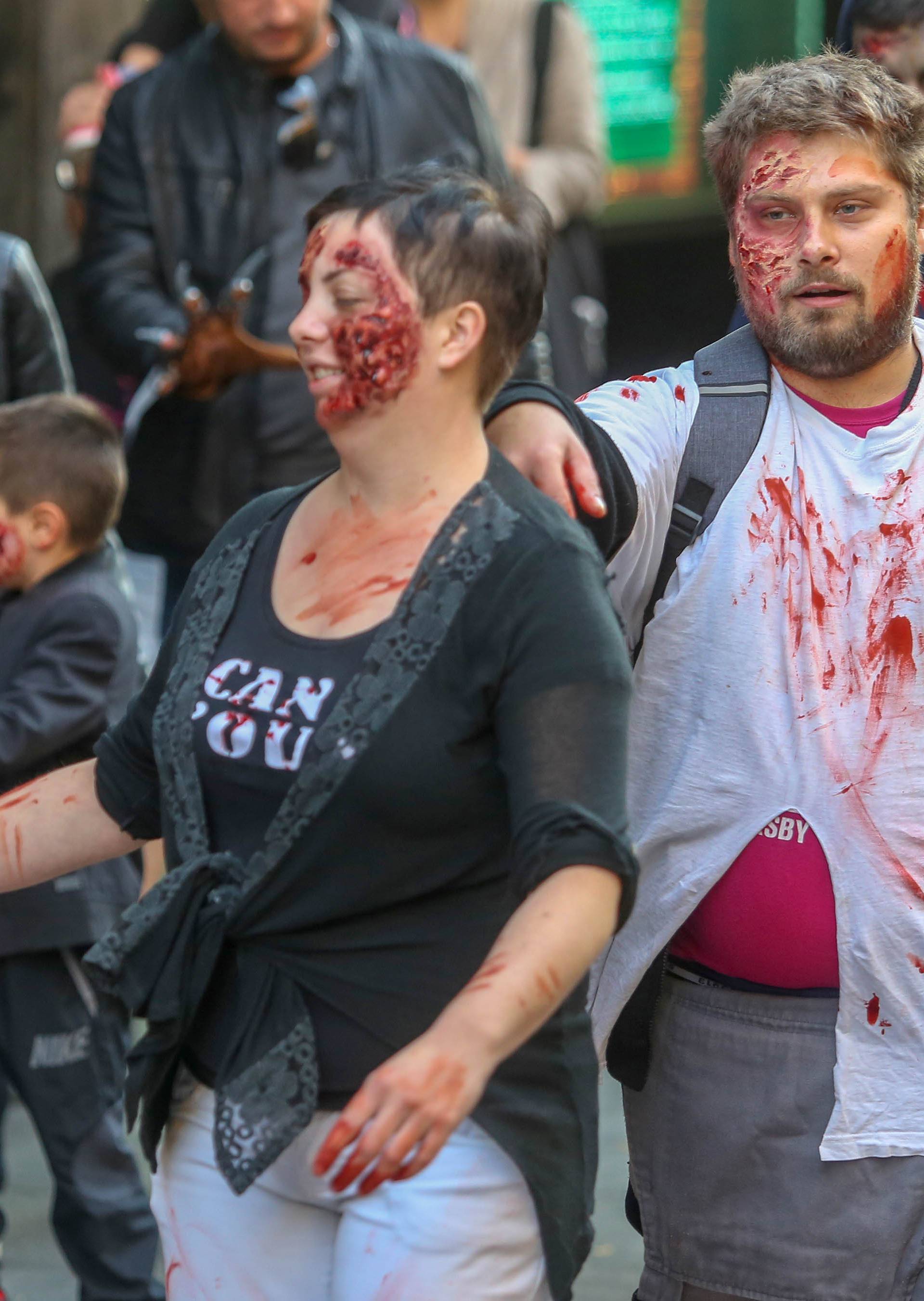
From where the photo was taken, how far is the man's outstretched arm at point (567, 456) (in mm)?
2295

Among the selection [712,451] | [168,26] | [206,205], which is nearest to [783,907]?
[712,451]

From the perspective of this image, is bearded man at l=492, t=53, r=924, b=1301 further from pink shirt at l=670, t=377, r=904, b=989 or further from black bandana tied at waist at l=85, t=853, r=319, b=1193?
black bandana tied at waist at l=85, t=853, r=319, b=1193

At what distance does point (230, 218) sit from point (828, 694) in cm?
265

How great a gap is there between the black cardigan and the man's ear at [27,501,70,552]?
Answer: 171 cm

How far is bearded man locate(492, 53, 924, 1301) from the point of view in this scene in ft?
8.53

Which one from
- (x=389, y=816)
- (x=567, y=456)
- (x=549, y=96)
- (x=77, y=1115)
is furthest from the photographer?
(x=549, y=96)

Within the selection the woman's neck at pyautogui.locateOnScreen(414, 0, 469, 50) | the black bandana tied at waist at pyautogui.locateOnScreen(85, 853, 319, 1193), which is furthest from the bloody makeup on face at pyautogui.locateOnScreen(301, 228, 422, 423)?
the woman's neck at pyautogui.locateOnScreen(414, 0, 469, 50)

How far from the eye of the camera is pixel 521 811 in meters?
2.00

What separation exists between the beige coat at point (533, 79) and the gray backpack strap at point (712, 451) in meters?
3.46

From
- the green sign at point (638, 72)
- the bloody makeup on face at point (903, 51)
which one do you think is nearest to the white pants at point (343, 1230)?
the bloody makeup on face at point (903, 51)

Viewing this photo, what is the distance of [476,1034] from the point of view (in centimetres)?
186

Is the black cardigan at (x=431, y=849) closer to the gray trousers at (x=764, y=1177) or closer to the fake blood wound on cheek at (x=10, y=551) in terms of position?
the gray trousers at (x=764, y=1177)

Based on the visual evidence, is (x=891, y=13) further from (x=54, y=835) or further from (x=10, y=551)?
(x=54, y=835)

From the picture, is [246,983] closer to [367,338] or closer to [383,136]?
[367,338]
